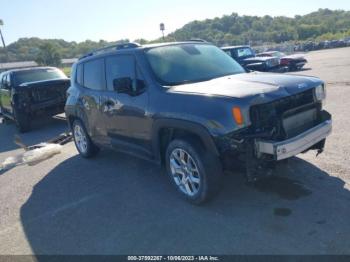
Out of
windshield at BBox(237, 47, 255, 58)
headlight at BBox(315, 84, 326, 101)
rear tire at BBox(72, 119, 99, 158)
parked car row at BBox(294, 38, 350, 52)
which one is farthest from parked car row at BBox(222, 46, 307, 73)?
parked car row at BBox(294, 38, 350, 52)

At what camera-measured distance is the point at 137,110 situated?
15.6ft

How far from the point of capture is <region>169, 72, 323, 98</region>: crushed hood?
149 inches

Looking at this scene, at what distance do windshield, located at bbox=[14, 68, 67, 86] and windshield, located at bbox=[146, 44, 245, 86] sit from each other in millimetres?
7352

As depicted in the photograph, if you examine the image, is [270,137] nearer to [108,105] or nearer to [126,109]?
[126,109]

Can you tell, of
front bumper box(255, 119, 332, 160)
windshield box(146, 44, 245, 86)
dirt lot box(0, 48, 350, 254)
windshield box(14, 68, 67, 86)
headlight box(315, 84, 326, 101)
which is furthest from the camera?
windshield box(14, 68, 67, 86)

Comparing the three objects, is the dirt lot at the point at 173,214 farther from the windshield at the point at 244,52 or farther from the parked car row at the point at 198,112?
the windshield at the point at 244,52

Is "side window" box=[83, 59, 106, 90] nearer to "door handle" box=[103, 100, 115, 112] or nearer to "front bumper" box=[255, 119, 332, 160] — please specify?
"door handle" box=[103, 100, 115, 112]

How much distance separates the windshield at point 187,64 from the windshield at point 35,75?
24.1 feet

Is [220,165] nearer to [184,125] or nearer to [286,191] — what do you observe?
[184,125]

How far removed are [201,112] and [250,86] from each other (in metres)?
0.67

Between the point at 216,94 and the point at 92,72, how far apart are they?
2.98 meters

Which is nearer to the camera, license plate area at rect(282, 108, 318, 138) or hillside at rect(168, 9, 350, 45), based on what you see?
license plate area at rect(282, 108, 318, 138)

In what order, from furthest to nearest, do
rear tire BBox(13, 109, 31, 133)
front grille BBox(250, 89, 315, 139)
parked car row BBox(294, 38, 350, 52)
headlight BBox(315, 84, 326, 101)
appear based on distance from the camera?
parked car row BBox(294, 38, 350, 52), rear tire BBox(13, 109, 31, 133), headlight BBox(315, 84, 326, 101), front grille BBox(250, 89, 315, 139)

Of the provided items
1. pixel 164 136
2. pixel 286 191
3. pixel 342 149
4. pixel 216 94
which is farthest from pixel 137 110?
pixel 342 149
